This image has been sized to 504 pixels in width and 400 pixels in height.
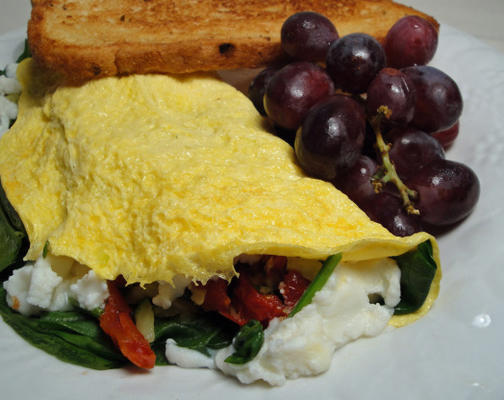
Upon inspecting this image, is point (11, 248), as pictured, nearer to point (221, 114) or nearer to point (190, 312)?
point (190, 312)

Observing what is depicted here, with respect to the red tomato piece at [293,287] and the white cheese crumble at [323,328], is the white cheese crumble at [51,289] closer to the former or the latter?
the white cheese crumble at [323,328]

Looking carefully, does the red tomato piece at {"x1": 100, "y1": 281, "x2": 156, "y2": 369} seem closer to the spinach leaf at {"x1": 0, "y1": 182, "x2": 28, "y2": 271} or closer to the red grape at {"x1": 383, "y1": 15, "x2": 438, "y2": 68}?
the spinach leaf at {"x1": 0, "y1": 182, "x2": 28, "y2": 271}

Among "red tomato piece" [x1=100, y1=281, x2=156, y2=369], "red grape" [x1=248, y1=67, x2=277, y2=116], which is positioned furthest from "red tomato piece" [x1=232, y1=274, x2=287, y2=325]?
"red grape" [x1=248, y1=67, x2=277, y2=116]

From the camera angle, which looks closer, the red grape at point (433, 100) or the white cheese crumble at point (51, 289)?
the white cheese crumble at point (51, 289)

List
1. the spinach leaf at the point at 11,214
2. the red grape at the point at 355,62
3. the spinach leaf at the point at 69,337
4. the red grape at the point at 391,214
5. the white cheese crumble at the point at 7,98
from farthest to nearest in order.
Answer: the white cheese crumble at the point at 7,98 → the spinach leaf at the point at 11,214 → the red grape at the point at 355,62 → the red grape at the point at 391,214 → the spinach leaf at the point at 69,337

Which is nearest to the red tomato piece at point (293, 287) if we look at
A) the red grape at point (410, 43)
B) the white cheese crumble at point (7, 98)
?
the red grape at point (410, 43)
